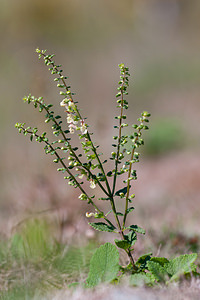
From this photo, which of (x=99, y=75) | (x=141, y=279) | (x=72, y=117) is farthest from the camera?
(x=99, y=75)

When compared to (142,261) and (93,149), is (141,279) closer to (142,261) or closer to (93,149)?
(142,261)

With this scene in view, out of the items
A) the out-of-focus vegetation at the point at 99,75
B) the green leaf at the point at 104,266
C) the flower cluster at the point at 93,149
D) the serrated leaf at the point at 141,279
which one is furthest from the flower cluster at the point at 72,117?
the out-of-focus vegetation at the point at 99,75

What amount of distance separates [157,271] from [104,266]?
204mm

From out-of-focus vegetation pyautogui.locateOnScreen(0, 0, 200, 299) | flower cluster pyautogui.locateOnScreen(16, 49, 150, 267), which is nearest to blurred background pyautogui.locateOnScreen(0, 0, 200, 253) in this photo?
out-of-focus vegetation pyautogui.locateOnScreen(0, 0, 200, 299)

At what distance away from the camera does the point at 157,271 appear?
1697 millimetres

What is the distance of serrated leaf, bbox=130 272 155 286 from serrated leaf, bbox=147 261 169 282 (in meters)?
0.03

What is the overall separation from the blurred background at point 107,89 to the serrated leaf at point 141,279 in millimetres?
1016

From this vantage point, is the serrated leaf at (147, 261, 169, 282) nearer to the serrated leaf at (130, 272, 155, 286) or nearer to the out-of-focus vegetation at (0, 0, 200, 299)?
the serrated leaf at (130, 272, 155, 286)

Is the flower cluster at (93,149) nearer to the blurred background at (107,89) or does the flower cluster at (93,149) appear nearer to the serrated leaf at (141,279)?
the serrated leaf at (141,279)

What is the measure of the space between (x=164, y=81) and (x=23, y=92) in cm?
378

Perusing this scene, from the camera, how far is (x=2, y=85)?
11.9 m

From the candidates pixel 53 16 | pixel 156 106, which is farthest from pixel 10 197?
pixel 53 16

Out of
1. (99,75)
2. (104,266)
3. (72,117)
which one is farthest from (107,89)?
(104,266)

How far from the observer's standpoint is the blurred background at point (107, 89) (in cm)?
411
